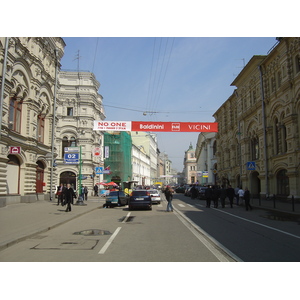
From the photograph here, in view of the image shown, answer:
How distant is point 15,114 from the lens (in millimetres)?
23875

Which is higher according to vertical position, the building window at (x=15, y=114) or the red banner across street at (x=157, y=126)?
the building window at (x=15, y=114)

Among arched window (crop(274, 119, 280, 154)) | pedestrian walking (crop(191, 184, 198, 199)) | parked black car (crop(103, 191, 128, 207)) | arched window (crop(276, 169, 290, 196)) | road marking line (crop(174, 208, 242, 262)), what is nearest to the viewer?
road marking line (crop(174, 208, 242, 262))

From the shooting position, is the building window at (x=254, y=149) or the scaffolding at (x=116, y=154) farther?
the scaffolding at (x=116, y=154)

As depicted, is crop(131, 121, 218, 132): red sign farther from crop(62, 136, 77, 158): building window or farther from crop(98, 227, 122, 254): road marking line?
crop(62, 136, 77, 158): building window

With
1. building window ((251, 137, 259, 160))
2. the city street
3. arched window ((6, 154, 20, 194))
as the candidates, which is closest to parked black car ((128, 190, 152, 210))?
arched window ((6, 154, 20, 194))

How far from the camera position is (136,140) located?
10988 cm

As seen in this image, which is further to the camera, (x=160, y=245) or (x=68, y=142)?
(x=68, y=142)

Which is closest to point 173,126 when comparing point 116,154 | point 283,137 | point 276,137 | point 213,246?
point 283,137

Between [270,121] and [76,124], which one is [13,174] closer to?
[76,124]

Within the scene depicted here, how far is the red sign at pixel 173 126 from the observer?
69.1ft

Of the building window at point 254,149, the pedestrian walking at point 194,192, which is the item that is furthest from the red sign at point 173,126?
the pedestrian walking at point 194,192

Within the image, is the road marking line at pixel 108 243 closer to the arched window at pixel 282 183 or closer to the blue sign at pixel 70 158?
the blue sign at pixel 70 158

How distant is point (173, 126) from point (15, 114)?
1213cm

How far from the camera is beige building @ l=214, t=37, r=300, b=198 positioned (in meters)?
25.1
